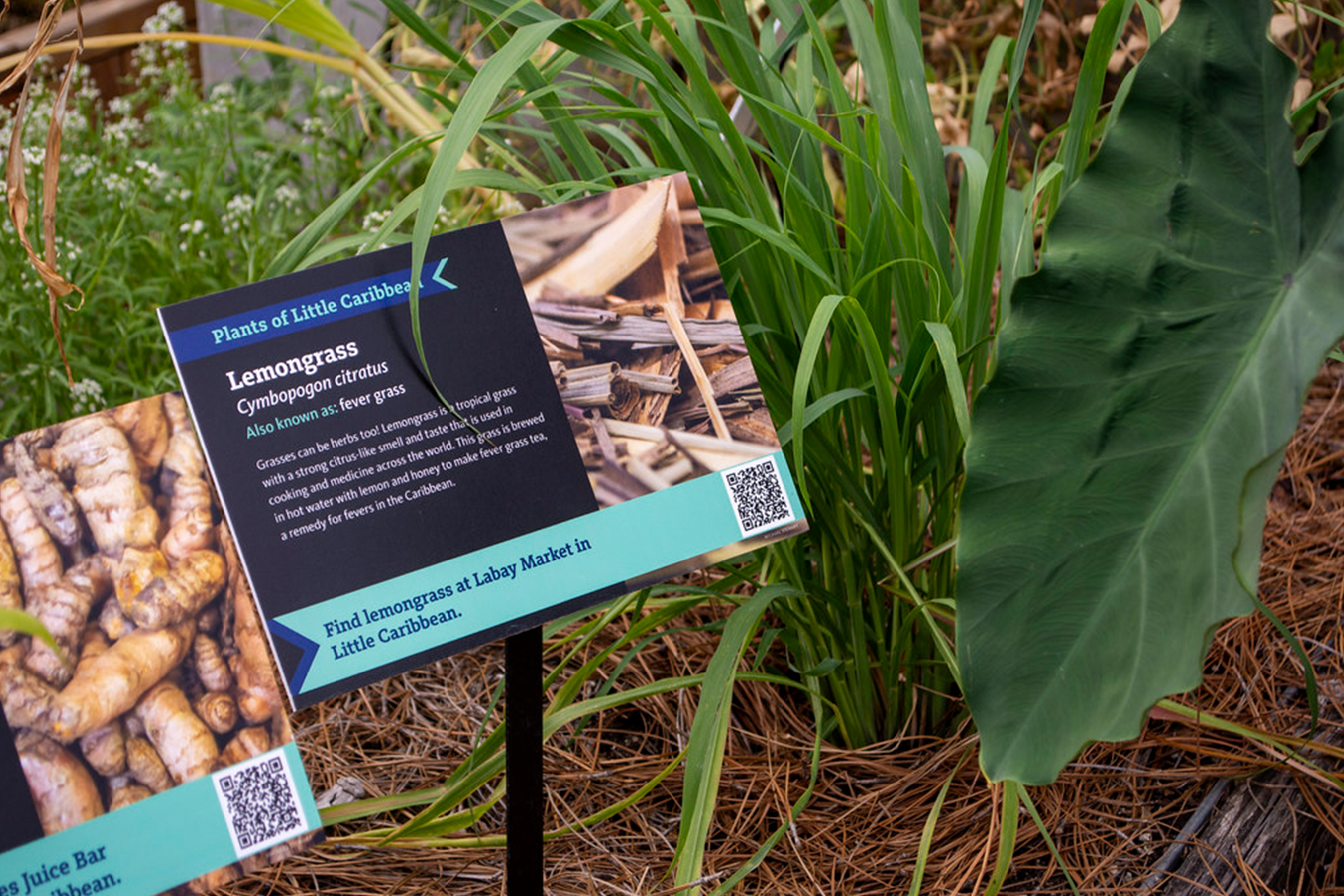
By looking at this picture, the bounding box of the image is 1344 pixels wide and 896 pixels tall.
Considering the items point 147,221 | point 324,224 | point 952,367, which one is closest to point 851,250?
point 952,367

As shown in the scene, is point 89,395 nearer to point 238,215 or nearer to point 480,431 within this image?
point 238,215

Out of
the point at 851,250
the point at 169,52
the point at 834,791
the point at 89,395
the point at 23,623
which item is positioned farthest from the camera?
the point at 169,52

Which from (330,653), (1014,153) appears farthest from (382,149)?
(330,653)

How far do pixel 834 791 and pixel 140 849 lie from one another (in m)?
0.64

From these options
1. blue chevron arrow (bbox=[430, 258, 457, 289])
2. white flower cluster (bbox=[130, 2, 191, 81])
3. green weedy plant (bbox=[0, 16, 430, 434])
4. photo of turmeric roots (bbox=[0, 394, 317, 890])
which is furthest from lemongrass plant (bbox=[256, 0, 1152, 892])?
white flower cluster (bbox=[130, 2, 191, 81])

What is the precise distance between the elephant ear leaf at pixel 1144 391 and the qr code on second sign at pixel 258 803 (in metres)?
0.41

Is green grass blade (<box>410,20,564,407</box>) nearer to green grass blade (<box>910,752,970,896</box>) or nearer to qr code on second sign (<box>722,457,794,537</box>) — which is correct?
qr code on second sign (<box>722,457,794,537</box>)

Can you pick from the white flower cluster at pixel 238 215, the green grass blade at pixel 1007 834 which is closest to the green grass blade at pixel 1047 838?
the green grass blade at pixel 1007 834

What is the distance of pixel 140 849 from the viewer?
63 cm

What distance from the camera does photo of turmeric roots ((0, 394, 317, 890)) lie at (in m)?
0.63

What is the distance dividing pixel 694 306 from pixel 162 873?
50 cm

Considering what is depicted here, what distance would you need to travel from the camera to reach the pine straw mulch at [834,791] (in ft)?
3.22

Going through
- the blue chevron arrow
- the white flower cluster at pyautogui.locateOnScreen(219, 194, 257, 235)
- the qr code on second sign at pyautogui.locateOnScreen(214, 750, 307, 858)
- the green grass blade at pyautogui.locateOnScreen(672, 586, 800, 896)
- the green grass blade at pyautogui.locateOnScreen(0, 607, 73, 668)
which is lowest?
the green grass blade at pyautogui.locateOnScreen(672, 586, 800, 896)

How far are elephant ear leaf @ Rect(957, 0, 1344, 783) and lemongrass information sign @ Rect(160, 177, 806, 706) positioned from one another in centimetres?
19
